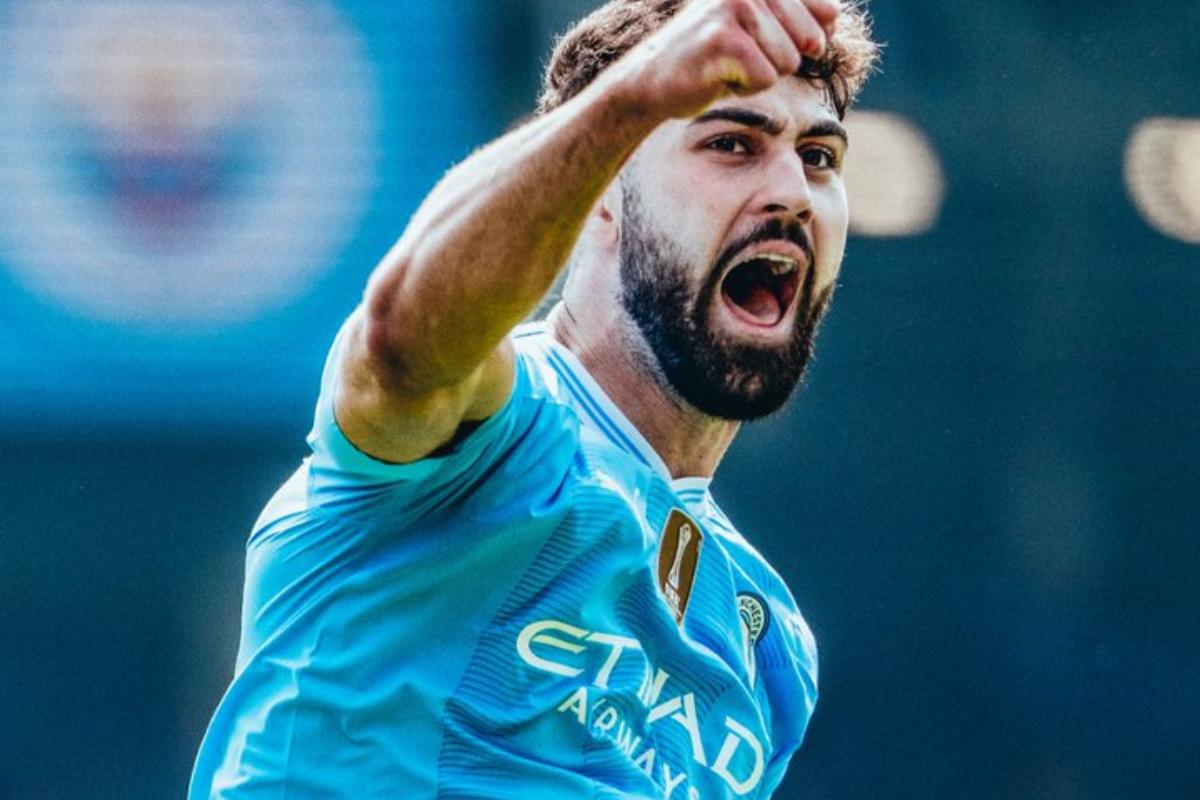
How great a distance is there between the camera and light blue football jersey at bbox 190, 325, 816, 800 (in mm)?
2016

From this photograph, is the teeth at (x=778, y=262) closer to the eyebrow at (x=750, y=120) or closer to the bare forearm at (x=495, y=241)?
the eyebrow at (x=750, y=120)

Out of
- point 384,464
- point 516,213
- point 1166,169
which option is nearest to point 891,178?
point 1166,169

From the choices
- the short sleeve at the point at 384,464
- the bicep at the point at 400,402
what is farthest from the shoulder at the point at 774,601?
the bicep at the point at 400,402

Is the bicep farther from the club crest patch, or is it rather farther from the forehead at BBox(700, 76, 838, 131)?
the club crest patch

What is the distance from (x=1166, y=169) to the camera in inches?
188

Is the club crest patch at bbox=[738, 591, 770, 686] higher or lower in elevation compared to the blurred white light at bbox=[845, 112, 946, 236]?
lower

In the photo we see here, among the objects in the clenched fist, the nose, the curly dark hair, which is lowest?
the nose

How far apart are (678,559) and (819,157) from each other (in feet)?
1.92

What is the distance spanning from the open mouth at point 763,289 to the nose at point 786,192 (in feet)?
0.20

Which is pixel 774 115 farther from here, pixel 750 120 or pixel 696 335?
pixel 696 335

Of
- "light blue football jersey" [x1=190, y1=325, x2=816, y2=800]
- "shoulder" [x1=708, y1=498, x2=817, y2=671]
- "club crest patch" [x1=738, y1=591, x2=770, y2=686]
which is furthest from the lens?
"shoulder" [x1=708, y1=498, x2=817, y2=671]

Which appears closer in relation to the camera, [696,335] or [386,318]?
[386,318]

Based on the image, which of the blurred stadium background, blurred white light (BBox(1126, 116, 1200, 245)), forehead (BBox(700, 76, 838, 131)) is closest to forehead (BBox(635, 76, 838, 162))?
forehead (BBox(700, 76, 838, 131))

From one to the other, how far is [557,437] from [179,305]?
2610 millimetres
